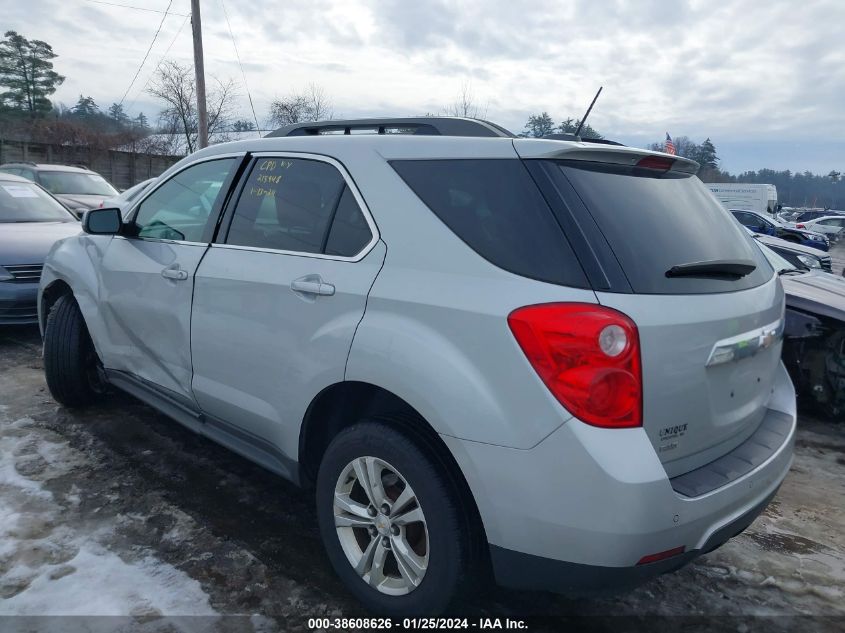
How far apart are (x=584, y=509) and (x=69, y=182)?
527 inches

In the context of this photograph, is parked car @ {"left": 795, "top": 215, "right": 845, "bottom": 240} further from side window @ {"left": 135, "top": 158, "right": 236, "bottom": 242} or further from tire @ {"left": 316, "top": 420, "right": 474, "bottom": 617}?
tire @ {"left": 316, "top": 420, "right": 474, "bottom": 617}

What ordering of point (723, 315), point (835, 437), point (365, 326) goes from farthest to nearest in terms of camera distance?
point (835, 437) → point (365, 326) → point (723, 315)

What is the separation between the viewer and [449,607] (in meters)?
2.21

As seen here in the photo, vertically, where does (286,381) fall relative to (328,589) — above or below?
above

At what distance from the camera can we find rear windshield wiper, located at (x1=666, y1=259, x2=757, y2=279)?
2174 millimetres

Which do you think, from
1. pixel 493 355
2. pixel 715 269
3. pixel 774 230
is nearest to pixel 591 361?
pixel 493 355

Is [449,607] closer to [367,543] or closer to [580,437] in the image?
[367,543]

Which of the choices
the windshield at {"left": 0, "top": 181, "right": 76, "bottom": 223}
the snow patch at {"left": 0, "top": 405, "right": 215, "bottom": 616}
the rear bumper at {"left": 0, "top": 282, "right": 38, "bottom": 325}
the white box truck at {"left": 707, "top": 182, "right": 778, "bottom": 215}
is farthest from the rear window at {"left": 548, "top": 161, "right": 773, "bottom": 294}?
the white box truck at {"left": 707, "top": 182, "right": 778, "bottom": 215}

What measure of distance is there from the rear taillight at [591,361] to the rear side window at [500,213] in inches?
5.3

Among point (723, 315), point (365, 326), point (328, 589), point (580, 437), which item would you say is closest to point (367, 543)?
point (328, 589)

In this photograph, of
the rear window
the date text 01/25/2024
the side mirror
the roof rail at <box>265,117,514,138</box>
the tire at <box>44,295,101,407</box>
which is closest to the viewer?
the rear window

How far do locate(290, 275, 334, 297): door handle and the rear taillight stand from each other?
0.89 meters

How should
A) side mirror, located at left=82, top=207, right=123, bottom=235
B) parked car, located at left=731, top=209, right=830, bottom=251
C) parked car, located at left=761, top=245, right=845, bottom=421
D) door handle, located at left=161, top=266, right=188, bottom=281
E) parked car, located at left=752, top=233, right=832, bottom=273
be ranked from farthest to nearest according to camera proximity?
parked car, located at left=731, top=209, right=830, bottom=251 → parked car, located at left=752, top=233, right=832, bottom=273 → parked car, located at left=761, top=245, right=845, bottom=421 → side mirror, located at left=82, top=207, right=123, bottom=235 → door handle, located at left=161, top=266, right=188, bottom=281

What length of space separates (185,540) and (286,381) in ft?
3.22
